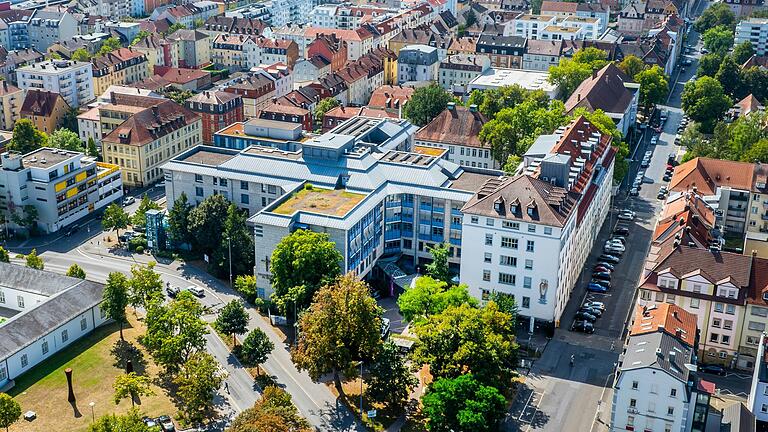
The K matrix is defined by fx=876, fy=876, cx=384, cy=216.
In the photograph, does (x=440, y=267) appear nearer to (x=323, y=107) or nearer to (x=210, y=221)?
(x=210, y=221)

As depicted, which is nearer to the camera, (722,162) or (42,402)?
(42,402)

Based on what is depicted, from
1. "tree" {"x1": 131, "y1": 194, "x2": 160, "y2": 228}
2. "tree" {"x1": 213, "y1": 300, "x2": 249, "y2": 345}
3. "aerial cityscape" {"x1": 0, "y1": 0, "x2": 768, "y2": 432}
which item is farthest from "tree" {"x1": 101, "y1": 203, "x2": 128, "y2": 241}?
"tree" {"x1": 213, "y1": 300, "x2": 249, "y2": 345}

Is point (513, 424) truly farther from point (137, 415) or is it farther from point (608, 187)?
point (608, 187)

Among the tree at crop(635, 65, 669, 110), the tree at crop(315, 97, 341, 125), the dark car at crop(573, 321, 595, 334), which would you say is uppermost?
the tree at crop(635, 65, 669, 110)

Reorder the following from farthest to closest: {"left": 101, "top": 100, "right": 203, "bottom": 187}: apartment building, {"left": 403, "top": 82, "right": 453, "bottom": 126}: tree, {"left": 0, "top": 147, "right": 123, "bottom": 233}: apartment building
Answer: {"left": 403, "top": 82, "right": 453, "bottom": 126}: tree
{"left": 101, "top": 100, "right": 203, "bottom": 187}: apartment building
{"left": 0, "top": 147, "right": 123, "bottom": 233}: apartment building

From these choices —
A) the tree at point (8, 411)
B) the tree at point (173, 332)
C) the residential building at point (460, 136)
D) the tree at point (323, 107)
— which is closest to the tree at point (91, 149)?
the tree at point (323, 107)

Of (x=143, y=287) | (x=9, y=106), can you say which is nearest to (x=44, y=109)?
(x=9, y=106)

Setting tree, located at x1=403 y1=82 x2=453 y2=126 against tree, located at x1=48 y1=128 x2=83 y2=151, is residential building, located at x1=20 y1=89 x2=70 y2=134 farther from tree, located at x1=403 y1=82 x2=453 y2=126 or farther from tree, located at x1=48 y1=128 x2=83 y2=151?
tree, located at x1=403 y1=82 x2=453 y2=126

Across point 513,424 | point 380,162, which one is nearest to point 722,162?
point 380,162
